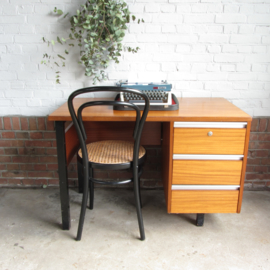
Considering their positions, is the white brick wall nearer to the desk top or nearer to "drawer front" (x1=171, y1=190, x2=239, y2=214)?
the desk top

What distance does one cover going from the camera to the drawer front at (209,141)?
1.72 m

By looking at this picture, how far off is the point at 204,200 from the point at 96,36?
1.50 m

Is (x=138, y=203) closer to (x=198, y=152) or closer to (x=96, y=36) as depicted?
(x=198, y=152)

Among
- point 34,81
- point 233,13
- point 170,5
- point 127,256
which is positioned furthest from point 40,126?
point 233,13

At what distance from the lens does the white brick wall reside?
2.17 m

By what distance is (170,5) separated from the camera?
2.16 metres

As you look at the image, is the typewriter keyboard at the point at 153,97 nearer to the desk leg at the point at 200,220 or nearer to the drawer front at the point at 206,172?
the drawer front at the point at 206,172

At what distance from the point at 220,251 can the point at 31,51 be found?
2.13 m

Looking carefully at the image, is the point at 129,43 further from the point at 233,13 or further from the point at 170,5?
the point at 233,13

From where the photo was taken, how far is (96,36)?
6.96 feet

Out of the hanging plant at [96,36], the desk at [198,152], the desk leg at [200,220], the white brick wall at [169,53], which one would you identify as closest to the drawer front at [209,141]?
the desk at [198,152]

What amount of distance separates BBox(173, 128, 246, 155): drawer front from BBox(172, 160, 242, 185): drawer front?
0.23 ft

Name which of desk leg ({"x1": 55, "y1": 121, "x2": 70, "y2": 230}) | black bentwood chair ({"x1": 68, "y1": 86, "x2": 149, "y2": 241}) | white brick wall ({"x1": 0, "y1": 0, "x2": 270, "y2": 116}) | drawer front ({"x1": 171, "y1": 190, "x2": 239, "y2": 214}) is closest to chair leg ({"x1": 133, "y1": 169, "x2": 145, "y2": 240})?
black bentwood chair ({"x1": 68, "y1": 86, "x2": 149, "y2": 241})

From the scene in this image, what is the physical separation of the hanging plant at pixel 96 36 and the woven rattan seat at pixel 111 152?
0.62m
